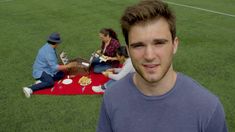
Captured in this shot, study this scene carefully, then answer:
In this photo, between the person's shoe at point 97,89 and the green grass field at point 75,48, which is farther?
the person's shoe at point 97,89

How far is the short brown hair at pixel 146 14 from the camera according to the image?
2.50 meters

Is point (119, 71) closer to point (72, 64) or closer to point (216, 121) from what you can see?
point (72, 64)

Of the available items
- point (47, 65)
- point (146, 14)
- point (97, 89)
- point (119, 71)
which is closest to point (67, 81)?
point (47, 65)

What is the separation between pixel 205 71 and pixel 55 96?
12.3 feet

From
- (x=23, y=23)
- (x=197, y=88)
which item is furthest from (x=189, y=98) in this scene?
(x=23, y=23)

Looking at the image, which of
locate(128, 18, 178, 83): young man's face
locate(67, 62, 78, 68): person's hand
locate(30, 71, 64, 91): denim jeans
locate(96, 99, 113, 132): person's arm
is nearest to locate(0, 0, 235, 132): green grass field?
locate(30, 71, 64, 91): denim jeans

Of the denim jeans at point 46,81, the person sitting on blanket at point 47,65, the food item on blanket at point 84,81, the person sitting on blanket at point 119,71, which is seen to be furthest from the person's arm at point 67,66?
the person sitting on blanket at point 119,71

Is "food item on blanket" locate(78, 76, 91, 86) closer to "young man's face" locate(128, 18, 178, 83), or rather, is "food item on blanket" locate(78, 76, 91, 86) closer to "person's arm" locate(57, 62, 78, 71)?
"person's arm" locate(57, 62, 78, 71)

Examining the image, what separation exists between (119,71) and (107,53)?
847 mm

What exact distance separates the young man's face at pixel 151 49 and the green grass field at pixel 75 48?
15.6ft

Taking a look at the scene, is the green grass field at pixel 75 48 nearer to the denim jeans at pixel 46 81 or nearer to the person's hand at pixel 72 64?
the denim jeans at pixel 46 81

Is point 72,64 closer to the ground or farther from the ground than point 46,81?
farther from the ground

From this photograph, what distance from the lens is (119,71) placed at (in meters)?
9.34

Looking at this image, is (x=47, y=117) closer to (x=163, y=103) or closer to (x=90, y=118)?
(x=90, y=118)
